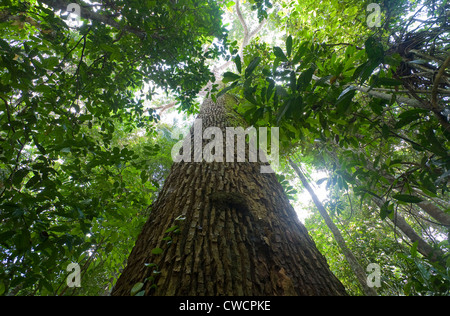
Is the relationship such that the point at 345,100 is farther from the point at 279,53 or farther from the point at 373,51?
the point at 279,53

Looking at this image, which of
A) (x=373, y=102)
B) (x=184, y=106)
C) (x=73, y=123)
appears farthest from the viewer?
(x=184, y=106)

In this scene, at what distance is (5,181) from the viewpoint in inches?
54.2

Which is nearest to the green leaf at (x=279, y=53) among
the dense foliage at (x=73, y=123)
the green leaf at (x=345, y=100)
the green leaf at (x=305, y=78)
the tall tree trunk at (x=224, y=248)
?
the green leaf at (x=305, y=78)

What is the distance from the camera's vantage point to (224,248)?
108 cm

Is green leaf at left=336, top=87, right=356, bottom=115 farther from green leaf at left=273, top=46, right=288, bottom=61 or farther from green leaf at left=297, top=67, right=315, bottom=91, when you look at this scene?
green leaf at left=273, top=46, right=288, bottom=61

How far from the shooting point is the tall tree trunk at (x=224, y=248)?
3.04 feet

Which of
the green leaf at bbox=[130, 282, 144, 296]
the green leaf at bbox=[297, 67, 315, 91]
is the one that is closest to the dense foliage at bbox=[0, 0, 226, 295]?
the green leaf at bbox=[130, 282, 144, 296]

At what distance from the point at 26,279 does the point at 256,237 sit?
5.32ft

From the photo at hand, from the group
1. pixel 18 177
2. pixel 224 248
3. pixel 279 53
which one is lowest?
pixel 224 248

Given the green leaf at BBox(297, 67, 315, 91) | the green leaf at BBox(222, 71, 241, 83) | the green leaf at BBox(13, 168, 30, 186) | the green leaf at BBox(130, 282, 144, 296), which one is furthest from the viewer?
the green leaf at BBox(13, 168, 30, 186)

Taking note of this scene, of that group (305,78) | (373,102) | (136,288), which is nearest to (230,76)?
(305,78)

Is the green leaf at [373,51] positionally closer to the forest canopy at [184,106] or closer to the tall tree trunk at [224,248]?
the forest canopy at [184,106]

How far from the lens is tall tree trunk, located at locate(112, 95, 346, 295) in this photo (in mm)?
927
